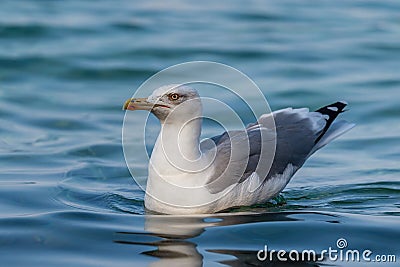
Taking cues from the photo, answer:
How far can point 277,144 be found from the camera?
792 centimetres

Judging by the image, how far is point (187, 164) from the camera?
7.27 metres

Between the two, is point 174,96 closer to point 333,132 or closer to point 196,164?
→ point 196,164

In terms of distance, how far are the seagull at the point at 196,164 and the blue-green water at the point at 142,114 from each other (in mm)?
135

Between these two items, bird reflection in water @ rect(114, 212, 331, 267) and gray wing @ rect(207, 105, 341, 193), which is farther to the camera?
gray wing @ rect(207, 105, 341, 193)

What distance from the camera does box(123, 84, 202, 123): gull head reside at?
23.5ft

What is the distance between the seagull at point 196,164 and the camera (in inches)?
284

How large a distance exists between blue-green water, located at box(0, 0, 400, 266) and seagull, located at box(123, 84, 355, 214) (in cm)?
14

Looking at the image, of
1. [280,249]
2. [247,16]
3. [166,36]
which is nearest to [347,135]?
[280,249]

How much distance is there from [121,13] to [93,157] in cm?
866

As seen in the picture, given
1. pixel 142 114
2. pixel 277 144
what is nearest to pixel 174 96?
pixel 277 144

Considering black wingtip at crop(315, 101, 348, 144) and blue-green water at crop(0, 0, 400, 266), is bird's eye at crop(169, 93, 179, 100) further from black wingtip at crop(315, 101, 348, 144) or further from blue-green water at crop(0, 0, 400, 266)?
black wingtip at crop(315, 101, 348, 144)

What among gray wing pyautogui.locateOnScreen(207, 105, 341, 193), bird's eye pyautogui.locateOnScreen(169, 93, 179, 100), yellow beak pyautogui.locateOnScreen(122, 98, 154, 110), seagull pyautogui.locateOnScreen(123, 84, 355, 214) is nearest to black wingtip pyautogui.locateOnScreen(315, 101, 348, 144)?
gray wing pyautogui.locateOnScreen(207, 105, 341, 193)

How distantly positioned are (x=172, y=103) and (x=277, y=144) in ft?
3.67

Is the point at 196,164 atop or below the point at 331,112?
below
